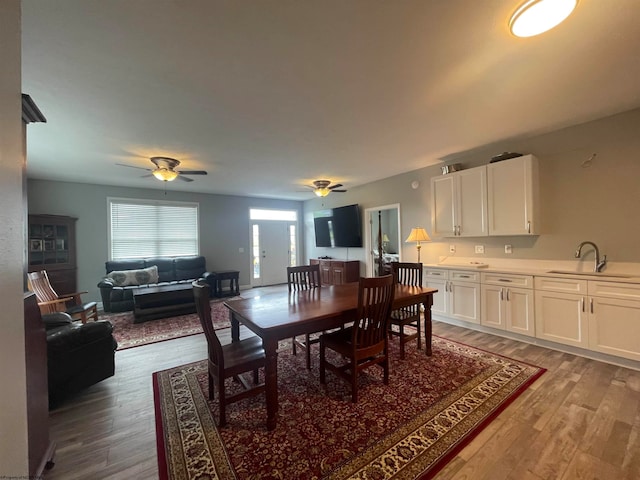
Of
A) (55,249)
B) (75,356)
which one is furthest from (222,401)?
(55,249)

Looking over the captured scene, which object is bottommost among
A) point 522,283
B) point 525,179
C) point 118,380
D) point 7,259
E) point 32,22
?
point 118,380

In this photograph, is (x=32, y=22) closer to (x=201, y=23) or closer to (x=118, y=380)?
(x=201, y=23)

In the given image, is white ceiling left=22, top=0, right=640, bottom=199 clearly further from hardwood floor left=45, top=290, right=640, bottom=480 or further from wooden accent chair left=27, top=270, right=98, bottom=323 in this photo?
hardwood floor left=45, top=290, right=640, bottom=480

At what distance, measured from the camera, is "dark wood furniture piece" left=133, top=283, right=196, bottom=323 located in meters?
4.43

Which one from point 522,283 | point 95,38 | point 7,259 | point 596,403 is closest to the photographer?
point 7,259

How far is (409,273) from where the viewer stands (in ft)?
11.3

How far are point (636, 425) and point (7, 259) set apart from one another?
11.8ft

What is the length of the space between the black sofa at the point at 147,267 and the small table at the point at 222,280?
0.14 meters

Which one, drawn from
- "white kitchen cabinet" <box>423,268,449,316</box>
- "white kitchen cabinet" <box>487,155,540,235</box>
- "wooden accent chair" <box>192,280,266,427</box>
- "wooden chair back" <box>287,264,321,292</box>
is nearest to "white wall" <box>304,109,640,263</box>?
"white kitchen cabinet" <box>487,155,540,235</box>

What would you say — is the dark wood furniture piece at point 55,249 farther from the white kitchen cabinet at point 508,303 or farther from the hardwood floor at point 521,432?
the white kitchen cabinet at point 508,303

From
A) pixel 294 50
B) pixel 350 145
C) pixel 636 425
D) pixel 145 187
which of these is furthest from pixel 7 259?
pixel 145 187

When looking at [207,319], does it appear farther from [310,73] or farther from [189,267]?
[189,267]

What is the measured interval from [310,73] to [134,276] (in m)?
5.50

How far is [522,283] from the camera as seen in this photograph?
3.23 meters
